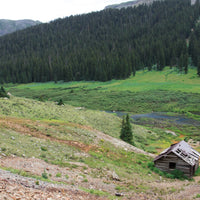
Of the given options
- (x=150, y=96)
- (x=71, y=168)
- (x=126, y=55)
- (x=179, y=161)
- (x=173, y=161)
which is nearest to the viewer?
(x=71, y=168)

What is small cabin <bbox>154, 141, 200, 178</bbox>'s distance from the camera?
72.3 feet

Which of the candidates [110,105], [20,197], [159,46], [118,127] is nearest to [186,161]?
[20,197]

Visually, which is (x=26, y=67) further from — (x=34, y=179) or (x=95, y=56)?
(x=34, y=179)

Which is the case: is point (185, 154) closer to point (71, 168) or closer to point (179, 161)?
point (179, 161)

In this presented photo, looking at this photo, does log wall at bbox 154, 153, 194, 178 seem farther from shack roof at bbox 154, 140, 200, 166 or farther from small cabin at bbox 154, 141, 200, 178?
shack roof at bbox 154, 140, 200, 166

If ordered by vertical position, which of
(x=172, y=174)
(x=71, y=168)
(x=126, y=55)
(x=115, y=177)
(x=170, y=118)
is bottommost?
(x=170, y=118)

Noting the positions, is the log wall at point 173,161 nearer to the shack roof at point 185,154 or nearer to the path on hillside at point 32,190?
the shack roof at point 185,154

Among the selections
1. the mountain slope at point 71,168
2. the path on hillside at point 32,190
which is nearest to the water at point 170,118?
the mountain slope at point 71,168

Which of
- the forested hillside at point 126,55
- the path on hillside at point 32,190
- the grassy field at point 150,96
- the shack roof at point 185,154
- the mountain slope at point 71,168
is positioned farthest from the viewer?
the forested hillside at point 126,55

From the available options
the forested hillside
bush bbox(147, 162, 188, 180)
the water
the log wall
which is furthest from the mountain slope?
the forested hillside

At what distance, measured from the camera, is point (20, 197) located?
27.8 feet

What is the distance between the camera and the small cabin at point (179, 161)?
22047 millimetres

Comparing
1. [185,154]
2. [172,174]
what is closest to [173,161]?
[172,174]

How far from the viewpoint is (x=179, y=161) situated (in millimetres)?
22516
